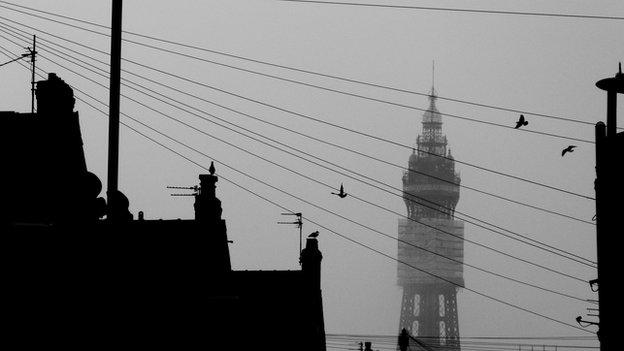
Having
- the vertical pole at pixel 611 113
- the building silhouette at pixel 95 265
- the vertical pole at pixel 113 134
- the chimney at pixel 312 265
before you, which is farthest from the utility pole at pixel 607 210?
the chimney at pixel 312 265

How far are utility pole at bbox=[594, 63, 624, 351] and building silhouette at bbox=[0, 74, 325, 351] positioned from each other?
10.9 metres

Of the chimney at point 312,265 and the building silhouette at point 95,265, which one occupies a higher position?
the chimney at point 312,265

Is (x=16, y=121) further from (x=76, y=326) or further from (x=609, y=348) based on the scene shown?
(x=609, y=348)

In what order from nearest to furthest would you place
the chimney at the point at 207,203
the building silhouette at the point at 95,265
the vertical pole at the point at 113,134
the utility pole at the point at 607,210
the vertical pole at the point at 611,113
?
the vertical pole at the point at 113,134 < the building silhouette at the point at 95,265 < the utility pole at the point at 607,210 < the vertical pole at the point at 611,113 < the chimney at the point at 207,203

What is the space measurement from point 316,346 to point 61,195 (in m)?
32.0

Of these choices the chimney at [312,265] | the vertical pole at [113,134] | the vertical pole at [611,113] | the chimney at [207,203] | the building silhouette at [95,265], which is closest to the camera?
the vertical pole at [113,134]

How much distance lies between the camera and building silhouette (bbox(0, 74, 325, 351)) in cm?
2920

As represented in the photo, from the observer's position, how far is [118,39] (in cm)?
2912

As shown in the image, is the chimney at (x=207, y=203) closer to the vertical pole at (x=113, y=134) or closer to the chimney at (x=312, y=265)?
the chimney at (x=312, y=265)

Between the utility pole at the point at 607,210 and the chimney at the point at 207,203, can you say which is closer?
the utility pole at the point at 607,210

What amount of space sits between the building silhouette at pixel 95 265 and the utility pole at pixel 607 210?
10.9m

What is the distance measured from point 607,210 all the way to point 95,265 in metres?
18.4

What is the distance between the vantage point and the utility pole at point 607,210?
40531 millimetres

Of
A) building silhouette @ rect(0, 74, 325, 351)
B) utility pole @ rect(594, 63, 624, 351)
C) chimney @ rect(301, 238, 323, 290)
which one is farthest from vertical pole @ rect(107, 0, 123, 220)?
chimney @ rect(301, 238, 323, 290)
